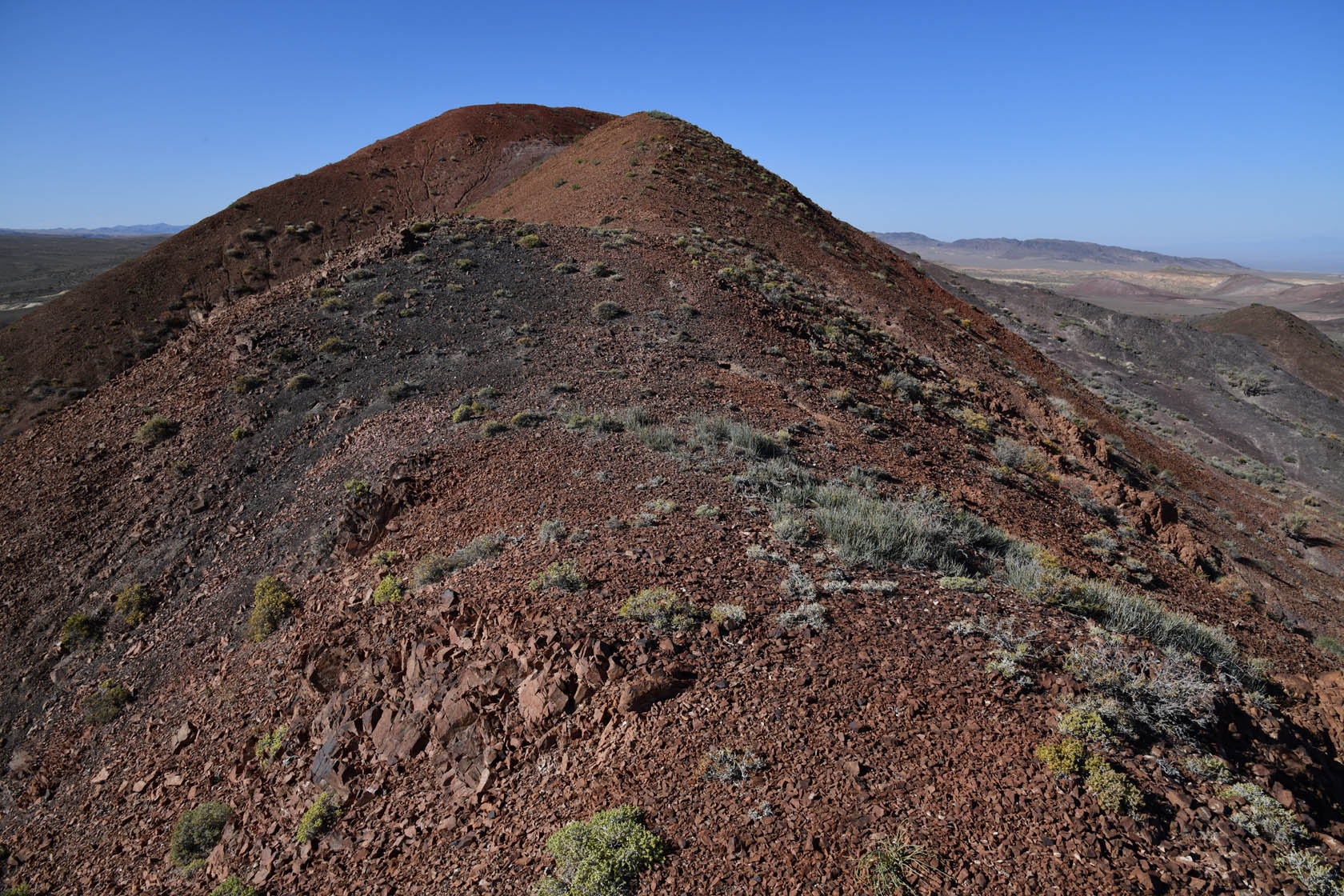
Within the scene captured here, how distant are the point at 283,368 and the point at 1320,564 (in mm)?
25728

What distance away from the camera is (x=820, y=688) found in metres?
5.03

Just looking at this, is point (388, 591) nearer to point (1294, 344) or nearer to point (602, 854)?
point (602, 854)

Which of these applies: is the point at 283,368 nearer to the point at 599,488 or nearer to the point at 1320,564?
the point at 599,488

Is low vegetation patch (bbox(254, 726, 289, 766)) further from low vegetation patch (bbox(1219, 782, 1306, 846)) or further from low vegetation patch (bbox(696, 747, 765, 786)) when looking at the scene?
low vegetation patch (bbox(1219, 782, 1306, 846))

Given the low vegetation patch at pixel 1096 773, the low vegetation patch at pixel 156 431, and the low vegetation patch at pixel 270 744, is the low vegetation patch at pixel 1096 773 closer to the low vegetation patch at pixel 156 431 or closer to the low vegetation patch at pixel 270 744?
the low vegetation patch at pixel 270 744

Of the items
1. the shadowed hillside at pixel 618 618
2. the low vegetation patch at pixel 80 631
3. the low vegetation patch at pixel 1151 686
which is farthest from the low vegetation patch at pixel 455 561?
the low vegetation patch at pixel 80 631

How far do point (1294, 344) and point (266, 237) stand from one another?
64.6m

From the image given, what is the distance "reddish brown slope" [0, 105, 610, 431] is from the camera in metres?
25.8

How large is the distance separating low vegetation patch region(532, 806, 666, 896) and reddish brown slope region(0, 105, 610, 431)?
28.6m

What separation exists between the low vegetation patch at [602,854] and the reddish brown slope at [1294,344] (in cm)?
5204

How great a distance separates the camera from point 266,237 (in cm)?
3197

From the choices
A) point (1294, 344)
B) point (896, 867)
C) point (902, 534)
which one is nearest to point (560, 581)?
point (896, 867)

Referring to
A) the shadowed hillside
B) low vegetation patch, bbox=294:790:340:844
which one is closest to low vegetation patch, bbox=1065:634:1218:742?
the shadowed hillside

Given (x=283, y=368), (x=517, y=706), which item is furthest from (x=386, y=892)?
(x=283, y=368)
